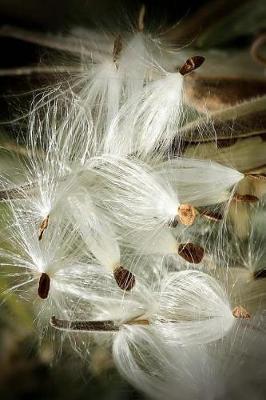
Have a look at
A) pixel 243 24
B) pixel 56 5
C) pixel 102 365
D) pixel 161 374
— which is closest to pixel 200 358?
pixel 161 374

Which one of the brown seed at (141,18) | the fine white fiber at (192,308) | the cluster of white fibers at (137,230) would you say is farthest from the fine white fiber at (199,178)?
the brown seed at (141,18)

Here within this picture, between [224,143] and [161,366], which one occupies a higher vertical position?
[224,143]

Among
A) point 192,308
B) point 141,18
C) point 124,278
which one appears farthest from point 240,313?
point 141,18

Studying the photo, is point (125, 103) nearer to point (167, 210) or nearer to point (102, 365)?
point (167, 210)

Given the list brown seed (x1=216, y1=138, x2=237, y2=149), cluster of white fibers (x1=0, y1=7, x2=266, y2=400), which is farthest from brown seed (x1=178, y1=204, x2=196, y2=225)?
brown seed (x1=216, y1=138, x2=237, y2=149)

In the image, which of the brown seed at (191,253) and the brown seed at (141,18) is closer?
the brown seed at (191,253)

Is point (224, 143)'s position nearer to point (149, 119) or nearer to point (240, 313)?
point (149, 119)

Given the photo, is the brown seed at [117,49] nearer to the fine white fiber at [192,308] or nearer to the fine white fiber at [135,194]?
the fine white fiber at [135,194]
